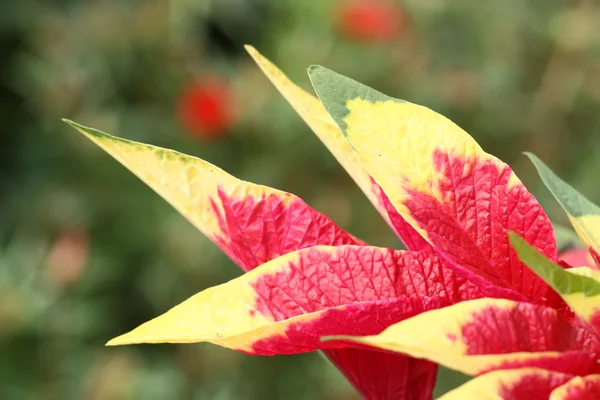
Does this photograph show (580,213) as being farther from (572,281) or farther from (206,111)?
(206,111)

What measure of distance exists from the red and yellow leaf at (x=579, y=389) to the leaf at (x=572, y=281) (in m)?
0.02

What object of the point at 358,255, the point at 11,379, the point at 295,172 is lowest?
the point at 11,379

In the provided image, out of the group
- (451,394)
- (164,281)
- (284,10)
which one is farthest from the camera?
(284,10)

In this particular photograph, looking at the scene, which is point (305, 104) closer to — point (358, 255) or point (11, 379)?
point (358, 255)

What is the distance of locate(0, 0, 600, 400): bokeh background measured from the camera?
4.70 feet

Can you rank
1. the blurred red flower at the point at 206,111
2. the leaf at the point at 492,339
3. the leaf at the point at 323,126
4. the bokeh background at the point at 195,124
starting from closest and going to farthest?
the leaf at the point at 492,339
the leaf at the point at 323,126
the bokeh background at the point at 195,124
the blurred red flower at the point at 206,111

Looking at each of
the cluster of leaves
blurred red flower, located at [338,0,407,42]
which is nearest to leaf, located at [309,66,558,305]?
the cluster of leaves

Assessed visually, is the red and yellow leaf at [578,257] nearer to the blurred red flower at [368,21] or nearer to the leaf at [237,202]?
the leaf at [237,202]

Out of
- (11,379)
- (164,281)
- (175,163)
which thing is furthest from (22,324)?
(175,163)

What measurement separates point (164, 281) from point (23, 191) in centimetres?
40

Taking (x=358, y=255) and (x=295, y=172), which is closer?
(x=358, y=255)

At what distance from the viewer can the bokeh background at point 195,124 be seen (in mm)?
1434

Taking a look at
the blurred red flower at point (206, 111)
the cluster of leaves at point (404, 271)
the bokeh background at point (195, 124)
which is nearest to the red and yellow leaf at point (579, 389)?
the cluster of leaves at point (404, 271)

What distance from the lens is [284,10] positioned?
1809 mm
